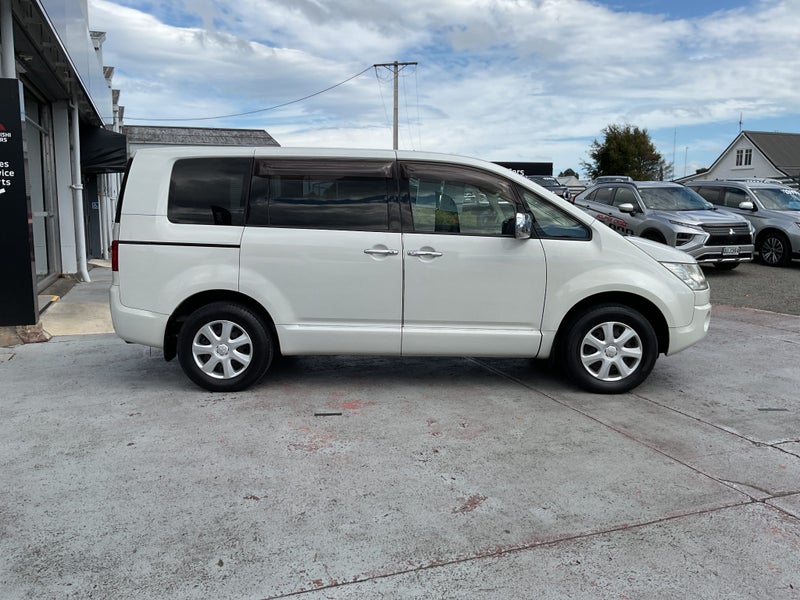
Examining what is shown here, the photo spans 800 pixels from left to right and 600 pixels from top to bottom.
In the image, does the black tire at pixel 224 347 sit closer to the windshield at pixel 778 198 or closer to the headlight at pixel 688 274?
the headlight at pixel 688 274

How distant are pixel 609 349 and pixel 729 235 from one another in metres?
8.83

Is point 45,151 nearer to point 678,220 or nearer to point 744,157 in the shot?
point 678,220

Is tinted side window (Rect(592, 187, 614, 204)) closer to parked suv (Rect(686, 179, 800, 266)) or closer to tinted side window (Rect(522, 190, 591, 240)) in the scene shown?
parked suv (Rect(686, 179, 800, 266))

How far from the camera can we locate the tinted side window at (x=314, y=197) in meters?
5.49

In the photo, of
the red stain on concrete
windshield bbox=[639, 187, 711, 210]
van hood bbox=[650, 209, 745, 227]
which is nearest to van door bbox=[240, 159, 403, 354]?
the red stain on concrete

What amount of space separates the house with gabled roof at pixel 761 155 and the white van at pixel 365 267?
49496 millimetres

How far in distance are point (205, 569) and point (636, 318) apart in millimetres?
3905

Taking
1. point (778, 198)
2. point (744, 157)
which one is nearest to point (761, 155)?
point (744, 157)

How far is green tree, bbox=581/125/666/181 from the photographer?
201 feet

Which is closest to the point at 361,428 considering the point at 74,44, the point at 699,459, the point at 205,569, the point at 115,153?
the point at 205,569

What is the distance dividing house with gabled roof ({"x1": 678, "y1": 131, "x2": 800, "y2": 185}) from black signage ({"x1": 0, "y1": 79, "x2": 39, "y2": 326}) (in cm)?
5048

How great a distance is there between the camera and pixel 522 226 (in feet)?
17.6

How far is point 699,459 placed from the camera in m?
4.32

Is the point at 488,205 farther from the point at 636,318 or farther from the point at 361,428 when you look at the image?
the point at 361,428
